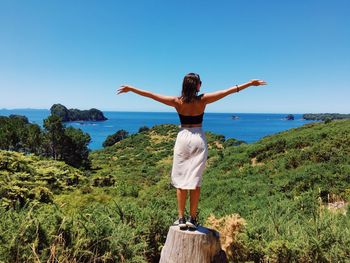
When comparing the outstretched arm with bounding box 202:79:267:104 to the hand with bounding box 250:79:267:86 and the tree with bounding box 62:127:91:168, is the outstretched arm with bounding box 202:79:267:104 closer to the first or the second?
the hand with bounding box 250:79:267:86

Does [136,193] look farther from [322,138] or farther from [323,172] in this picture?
[322,138]

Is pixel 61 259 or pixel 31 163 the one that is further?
pixel 31 163

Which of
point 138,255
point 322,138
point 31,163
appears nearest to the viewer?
point 138,255

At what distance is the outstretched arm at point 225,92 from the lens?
438cm

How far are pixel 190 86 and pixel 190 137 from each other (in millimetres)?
682

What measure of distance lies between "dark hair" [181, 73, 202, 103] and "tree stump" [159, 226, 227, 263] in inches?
68.9

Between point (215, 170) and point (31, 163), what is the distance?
18.1 metres

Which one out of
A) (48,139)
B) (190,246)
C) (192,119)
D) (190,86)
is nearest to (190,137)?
(192,119)

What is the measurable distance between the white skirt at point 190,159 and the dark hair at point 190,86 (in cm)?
42

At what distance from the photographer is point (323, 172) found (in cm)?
1355

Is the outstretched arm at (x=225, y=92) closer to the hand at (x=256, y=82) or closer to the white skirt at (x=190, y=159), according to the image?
the hand at (x=256, y=82)

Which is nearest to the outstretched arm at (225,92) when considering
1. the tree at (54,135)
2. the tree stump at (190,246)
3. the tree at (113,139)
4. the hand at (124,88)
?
the hand at (124,88)

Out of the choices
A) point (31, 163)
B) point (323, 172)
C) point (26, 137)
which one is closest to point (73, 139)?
point (26, 137)

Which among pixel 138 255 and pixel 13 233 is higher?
pixel 13 233
